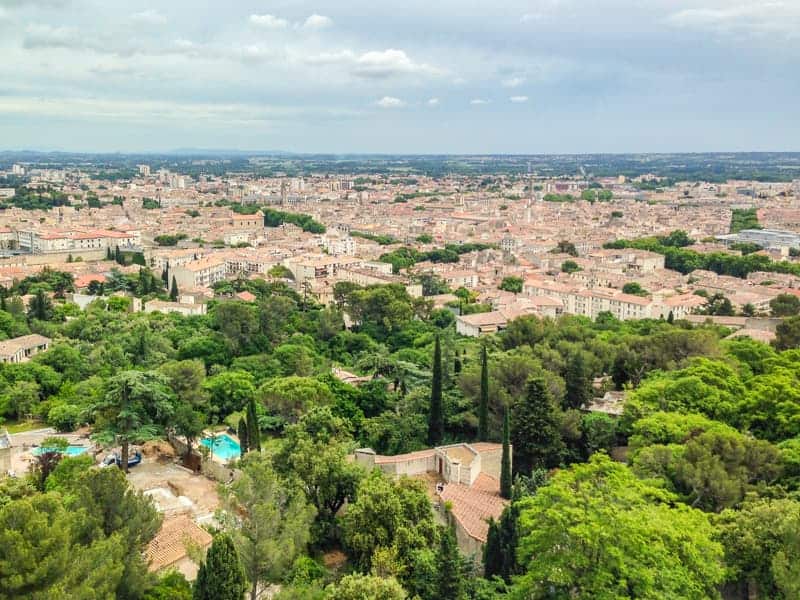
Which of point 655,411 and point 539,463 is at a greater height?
point 655,411

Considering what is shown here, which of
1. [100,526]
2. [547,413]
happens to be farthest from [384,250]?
[100,526]

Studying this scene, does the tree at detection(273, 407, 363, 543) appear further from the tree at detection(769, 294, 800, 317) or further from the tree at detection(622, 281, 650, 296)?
the tree at detection(622, 281, 650, 296)

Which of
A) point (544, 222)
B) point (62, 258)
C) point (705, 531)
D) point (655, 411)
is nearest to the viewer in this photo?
point (705, 531)

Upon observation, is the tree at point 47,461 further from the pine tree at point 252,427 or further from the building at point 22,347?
the building at point 22,347

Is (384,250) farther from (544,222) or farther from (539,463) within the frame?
(539,463)

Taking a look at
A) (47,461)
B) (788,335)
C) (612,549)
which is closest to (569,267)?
(788,335)

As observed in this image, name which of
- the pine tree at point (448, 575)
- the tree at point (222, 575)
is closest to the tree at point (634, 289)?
the pine tree at point (448, 575)

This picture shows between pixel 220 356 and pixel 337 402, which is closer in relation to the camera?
pixel 337 402
